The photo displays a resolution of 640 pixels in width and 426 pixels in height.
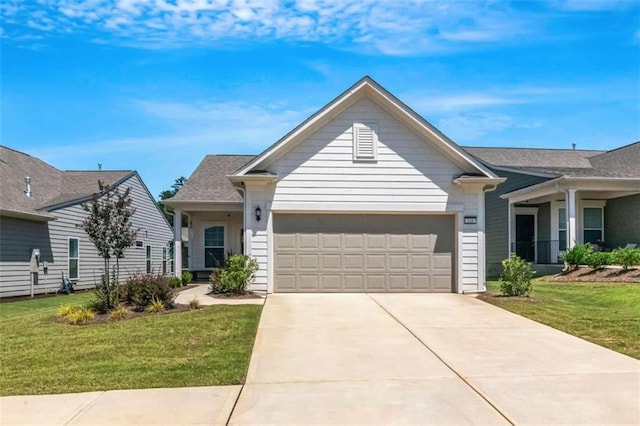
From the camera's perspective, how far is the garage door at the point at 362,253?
559 inches

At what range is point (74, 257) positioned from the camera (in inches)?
862

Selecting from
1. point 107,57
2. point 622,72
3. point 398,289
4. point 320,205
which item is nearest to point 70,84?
point 107,57

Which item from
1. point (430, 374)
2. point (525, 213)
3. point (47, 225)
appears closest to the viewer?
point (430, 374)

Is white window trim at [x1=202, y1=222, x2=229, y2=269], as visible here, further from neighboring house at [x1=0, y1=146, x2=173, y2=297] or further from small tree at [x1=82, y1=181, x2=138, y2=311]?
small tree at [x1=82, y1=181, x2=138, y2=311]

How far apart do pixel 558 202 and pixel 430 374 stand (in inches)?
683

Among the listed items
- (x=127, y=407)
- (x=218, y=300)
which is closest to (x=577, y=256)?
(x=218, y=300)

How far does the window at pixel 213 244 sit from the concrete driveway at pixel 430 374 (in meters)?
11.3

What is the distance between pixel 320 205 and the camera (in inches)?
559

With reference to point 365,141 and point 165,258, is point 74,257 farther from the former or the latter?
point 365,141

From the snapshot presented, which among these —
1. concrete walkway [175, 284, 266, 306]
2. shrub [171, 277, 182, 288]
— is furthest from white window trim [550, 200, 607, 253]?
shrub [171, 277, 182, 288]

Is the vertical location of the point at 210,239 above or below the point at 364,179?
below

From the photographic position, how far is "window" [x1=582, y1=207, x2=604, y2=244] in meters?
21.1

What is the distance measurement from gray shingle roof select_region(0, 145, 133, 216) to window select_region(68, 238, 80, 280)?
1.84m

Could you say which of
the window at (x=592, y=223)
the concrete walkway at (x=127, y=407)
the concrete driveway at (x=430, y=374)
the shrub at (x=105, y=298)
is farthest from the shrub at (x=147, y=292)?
the window at (x=592, y=223)
